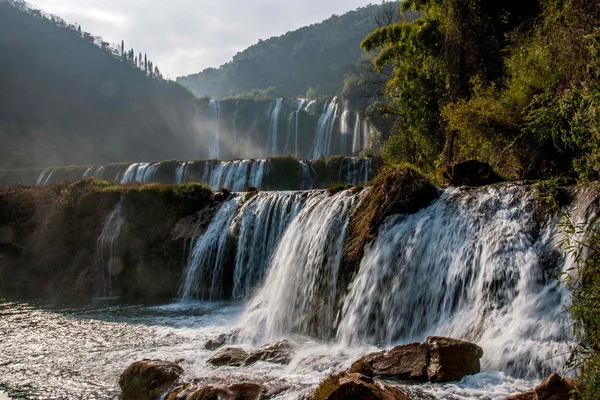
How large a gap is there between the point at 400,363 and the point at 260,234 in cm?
890

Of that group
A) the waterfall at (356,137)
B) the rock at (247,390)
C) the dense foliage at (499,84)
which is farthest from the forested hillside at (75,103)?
the rock at (247,390)

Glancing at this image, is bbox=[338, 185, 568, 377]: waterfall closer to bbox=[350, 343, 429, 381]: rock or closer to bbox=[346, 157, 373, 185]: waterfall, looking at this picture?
bbox=[350, 343, 429, 381]: rock

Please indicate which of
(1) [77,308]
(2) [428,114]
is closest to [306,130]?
(2) [428,114]

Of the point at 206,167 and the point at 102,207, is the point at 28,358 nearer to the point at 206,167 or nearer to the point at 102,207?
the point at 102,207

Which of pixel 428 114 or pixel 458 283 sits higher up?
pixel 428 114

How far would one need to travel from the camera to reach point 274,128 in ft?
184

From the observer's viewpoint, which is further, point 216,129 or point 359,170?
point 216,129

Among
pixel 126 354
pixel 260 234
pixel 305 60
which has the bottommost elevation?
pixel 126 354

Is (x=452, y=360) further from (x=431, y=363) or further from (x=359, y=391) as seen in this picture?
(x=359, y=391)

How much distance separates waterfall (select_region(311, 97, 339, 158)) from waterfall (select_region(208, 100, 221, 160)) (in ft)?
67.3

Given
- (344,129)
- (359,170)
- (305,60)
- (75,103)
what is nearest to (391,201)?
(359,170)

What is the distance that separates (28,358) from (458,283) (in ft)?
27.0

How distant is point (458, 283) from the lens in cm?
784

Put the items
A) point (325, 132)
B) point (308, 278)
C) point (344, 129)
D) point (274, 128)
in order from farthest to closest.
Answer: point (274, 128) < point (325, 132) < point (344, 129) < point (308, 278)
